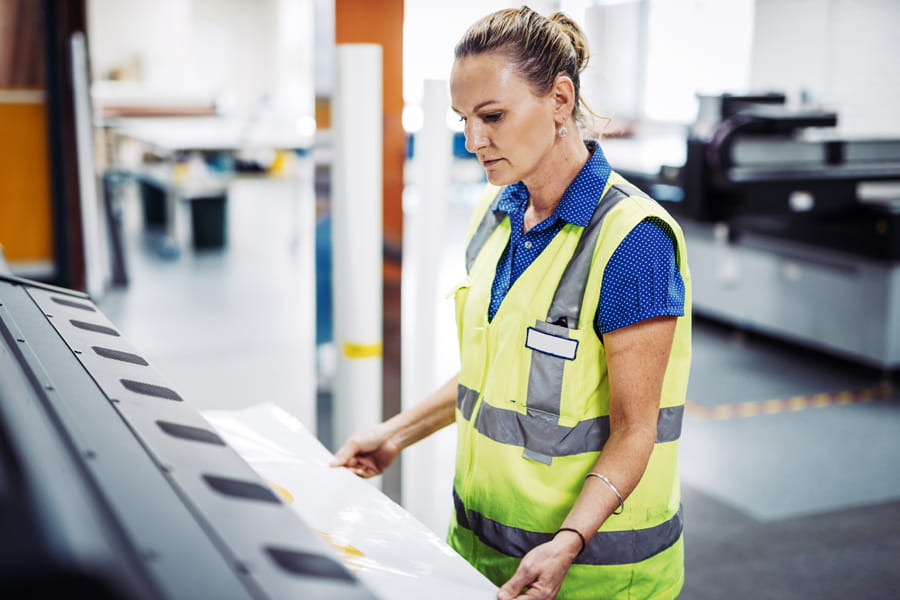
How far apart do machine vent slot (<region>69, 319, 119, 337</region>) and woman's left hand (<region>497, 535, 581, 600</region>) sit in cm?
64

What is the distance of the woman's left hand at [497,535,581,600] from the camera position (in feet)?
3.61

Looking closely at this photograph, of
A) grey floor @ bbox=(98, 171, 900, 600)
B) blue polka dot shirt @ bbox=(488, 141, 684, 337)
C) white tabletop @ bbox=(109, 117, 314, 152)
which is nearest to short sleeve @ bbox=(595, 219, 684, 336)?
blue polka dot shirt @ bbox=(488, 141, 684, 337)

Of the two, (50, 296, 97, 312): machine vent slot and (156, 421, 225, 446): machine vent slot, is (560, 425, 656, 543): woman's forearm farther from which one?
(50, 296, 97, 312): machine vent slot

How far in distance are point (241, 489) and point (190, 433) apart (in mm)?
143

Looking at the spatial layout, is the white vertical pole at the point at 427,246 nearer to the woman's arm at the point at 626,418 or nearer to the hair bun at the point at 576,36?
the hair bun at the point at 576,36

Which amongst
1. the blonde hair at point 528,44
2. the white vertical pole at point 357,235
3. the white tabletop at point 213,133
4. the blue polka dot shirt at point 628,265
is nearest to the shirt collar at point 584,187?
the blue polka dot shirt at point 628,265

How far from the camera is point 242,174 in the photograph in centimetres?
921

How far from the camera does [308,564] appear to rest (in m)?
0.68

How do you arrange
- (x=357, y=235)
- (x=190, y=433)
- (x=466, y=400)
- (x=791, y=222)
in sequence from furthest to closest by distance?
(x=791, y=222)
(x=357, y=235)
(x=466, y=400)
(x=190, y=433)

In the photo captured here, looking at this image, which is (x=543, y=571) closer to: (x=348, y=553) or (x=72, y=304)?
(x=348, y=553)

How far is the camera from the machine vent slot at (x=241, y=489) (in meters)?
0.78

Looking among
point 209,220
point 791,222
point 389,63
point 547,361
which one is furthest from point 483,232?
point 209,220

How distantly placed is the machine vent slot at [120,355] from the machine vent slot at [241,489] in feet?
1.24

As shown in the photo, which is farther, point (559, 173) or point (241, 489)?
point (559, 173)
